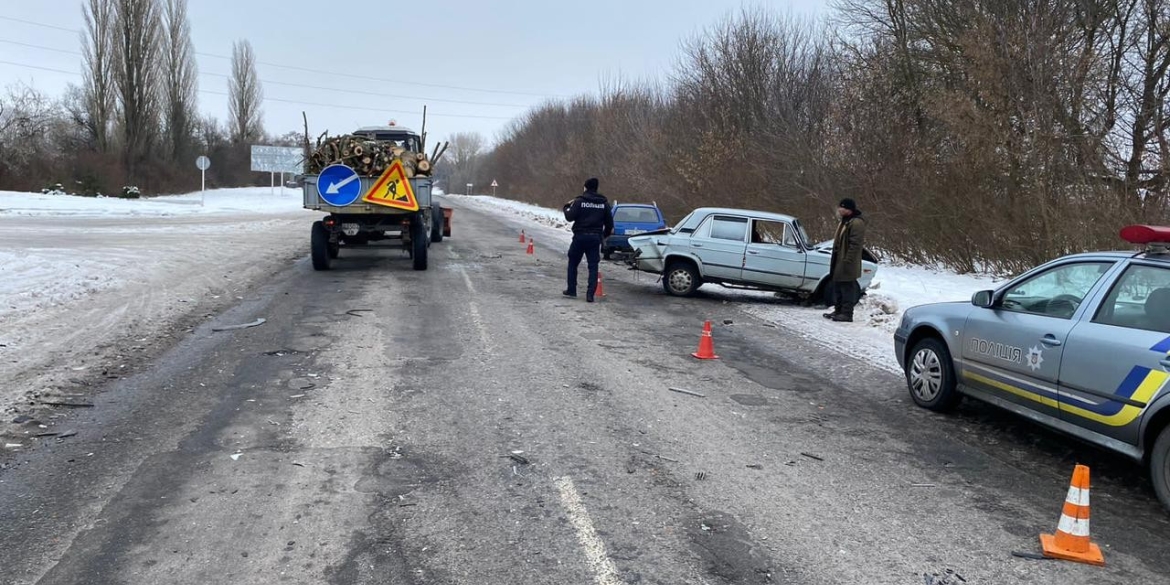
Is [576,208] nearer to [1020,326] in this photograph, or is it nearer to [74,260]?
[1020,326]

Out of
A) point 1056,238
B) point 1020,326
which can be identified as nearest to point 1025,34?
point 1056,238

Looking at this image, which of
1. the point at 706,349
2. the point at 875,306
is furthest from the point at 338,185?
the point at 875,306

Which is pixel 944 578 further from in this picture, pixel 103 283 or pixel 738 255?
pixel 103 283

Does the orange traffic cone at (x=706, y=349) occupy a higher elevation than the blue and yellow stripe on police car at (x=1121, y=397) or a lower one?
lower

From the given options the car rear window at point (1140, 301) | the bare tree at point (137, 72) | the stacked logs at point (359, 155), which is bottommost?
the car rear window at point (1140, 301)

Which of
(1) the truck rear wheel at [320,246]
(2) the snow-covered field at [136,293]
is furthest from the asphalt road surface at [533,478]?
(1) the truck rear wheel at [320,246]

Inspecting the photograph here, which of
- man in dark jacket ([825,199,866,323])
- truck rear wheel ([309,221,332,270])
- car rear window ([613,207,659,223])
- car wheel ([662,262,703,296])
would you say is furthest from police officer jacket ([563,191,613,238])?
car rear window ([613,207,659,223])

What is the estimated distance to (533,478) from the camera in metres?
4.92

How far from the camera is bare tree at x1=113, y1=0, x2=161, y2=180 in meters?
49.2

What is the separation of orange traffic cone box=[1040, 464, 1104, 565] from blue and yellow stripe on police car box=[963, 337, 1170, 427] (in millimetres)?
1039

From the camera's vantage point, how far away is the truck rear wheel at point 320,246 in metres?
15.5

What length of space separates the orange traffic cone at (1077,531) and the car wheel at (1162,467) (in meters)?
0.88

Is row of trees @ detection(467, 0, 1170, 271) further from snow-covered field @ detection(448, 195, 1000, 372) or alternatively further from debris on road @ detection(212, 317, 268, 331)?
debris on road @ detection(212, 317, 268, 331)

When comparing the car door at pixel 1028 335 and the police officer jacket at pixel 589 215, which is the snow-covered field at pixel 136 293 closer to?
the car door at pixel 1028 335
